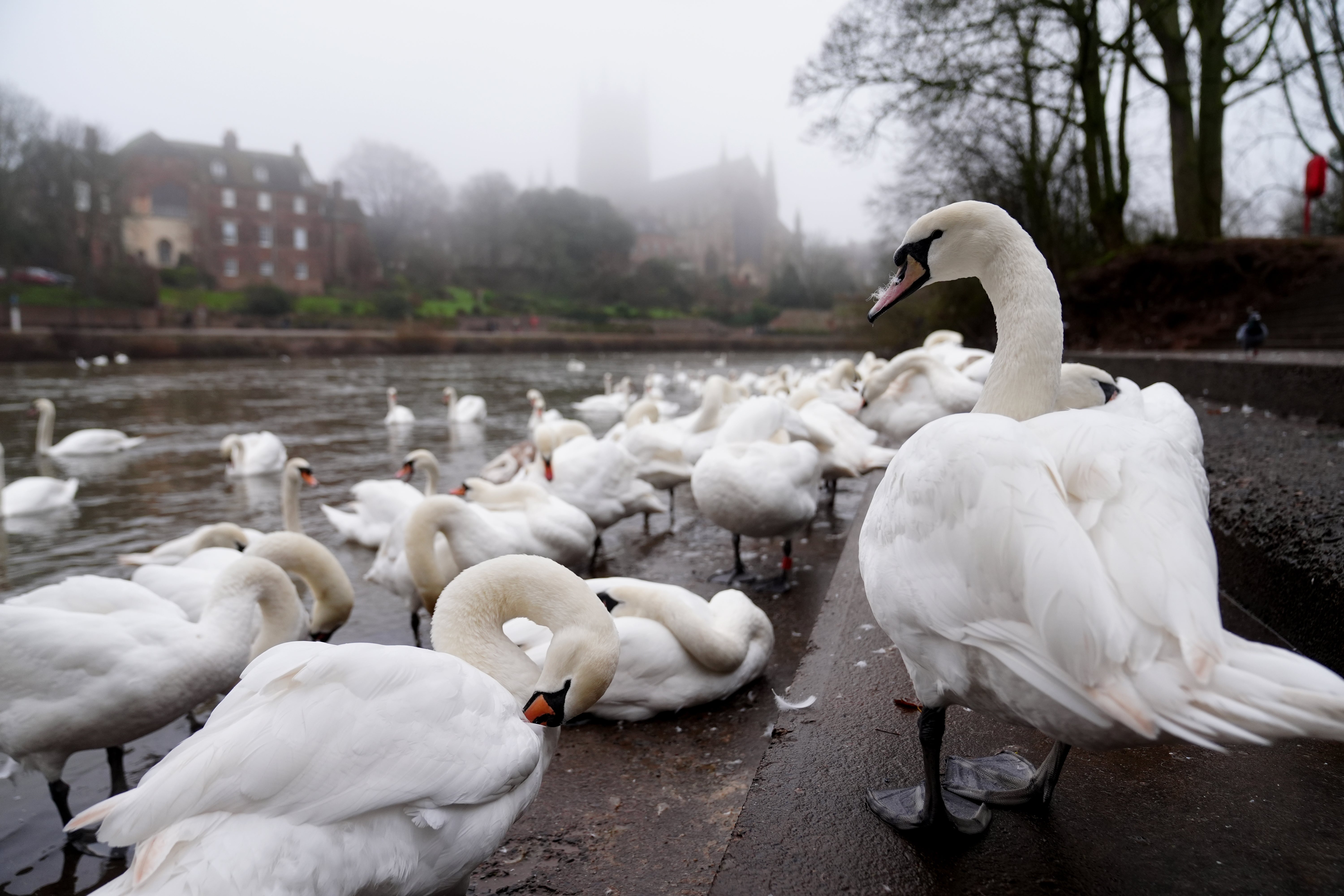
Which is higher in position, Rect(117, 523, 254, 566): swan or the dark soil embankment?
the dark soil embankment

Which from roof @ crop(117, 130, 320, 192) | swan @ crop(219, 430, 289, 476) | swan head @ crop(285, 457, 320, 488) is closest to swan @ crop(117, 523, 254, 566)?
swan head @ crop(285, 457, 320, 488)

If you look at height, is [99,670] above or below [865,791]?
above

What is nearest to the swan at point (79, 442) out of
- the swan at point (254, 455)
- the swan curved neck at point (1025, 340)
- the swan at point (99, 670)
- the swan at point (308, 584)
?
the swan at point (254, 455)

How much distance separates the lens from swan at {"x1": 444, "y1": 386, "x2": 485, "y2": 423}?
1547 centimetres

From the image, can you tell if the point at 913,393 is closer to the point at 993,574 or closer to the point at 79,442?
the point at 993,574

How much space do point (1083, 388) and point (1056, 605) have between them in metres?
1.96

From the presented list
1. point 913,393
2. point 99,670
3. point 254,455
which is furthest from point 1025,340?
point 254,455

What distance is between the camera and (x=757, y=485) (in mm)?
4758

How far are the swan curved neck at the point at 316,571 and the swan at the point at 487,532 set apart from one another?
387 mm

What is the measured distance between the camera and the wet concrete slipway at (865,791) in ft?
5.76

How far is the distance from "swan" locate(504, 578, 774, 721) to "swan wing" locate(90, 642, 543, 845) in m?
1.31

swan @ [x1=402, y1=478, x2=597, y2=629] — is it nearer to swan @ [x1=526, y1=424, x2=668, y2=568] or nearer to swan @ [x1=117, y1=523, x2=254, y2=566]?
swan @ [x1=526, y1=424, x2=668, y2=568]

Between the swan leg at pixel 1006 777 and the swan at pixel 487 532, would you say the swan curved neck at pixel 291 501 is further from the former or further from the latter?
the swan leg at pixel 1006 777

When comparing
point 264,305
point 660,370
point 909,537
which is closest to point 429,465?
→ point 909,537
